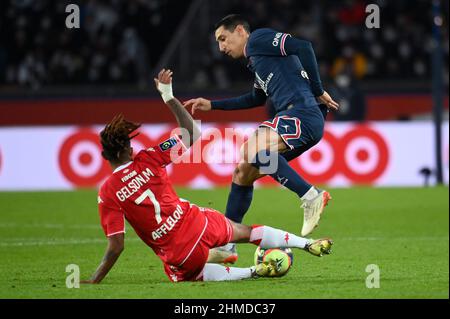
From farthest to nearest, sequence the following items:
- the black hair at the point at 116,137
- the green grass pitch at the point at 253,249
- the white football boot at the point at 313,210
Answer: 1. the white football boot at the point at 313,210
2. the black hair at the point at 116,137
3. the green grass pitch at the point at 253,249

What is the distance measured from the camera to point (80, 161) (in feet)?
60.1

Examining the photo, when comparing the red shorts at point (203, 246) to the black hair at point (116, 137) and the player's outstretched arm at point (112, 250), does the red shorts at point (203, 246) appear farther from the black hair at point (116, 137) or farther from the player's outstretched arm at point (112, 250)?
the black hair at point (116, 137)

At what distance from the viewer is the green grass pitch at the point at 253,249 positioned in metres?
7.15

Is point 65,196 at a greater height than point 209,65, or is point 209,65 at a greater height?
point 209,65

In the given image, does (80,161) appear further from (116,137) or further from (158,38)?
(116,137)

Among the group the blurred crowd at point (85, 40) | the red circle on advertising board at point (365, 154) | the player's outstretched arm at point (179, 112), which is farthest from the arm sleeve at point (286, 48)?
the blurred crowd at point (85, 40)

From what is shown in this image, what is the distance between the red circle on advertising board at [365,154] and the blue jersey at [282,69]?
9.37 m

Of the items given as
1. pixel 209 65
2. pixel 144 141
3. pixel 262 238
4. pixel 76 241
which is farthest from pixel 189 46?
pixel 262 238

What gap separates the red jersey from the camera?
7.41m

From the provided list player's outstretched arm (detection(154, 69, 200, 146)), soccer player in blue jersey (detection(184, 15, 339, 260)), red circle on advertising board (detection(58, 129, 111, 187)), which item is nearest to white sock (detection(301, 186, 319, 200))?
soccer player in blue jersey (detection(184, 15, 339, 260))

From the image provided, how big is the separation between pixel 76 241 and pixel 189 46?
11941 mm

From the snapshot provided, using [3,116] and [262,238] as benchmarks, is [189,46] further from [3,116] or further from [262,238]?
[262,238]

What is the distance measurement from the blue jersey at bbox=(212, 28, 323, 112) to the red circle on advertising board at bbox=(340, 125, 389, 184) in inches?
369

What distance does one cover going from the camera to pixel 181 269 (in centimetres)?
764
